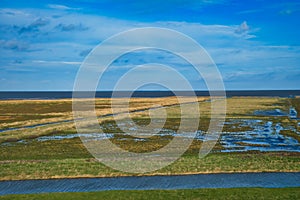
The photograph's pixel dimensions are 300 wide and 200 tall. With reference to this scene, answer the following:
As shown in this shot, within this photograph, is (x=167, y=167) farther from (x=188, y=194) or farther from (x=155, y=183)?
(x=188, y=194)

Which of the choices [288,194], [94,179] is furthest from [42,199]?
[288,194]

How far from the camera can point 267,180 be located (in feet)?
93.6

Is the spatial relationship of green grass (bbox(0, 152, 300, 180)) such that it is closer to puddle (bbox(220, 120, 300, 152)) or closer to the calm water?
the calm water

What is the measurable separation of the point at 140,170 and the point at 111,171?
2.87 metres

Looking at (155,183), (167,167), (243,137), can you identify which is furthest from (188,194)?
(243,137)

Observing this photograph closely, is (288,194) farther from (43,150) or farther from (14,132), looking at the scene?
(14,132)

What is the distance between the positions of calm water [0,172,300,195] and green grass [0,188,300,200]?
6.97ft

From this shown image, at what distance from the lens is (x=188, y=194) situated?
23812mm

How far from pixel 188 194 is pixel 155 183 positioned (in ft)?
16.0

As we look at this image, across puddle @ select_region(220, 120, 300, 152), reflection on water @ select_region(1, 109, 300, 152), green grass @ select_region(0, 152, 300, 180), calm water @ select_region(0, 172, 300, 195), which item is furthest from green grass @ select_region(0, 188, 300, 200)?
puddle @ select_region(220, 120, 300, 152)

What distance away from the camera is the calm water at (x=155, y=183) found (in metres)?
26.8

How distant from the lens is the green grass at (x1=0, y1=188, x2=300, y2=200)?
23.1 m

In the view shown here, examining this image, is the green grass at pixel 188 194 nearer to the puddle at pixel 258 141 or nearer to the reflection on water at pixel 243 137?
the reflection on water at pixel 243 137

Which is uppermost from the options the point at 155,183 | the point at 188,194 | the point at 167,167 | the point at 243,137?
the point at 243,137
